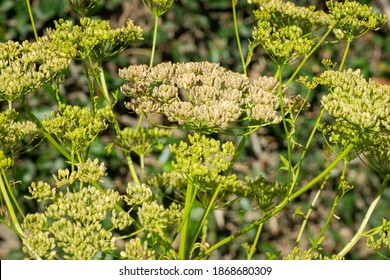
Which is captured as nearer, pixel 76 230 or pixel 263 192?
pixel 76 230

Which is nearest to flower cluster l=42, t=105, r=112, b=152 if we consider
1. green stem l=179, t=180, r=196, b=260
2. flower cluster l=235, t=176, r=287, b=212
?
green stem l=179, t=180, r=196, b=260

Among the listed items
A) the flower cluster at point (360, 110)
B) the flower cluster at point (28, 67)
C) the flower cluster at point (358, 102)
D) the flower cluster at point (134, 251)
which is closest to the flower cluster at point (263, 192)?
the flower cluster at point (360, 110)

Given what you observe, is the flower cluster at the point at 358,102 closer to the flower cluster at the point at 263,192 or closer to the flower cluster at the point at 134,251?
the flower cluster at the point at 263,192

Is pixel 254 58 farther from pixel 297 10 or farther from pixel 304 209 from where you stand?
pixel 297 10

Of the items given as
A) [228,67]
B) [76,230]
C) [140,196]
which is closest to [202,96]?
[140,196]

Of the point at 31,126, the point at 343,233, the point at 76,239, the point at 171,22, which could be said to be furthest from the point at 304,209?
the point at 76,239

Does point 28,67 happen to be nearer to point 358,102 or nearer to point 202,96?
point 202,96
